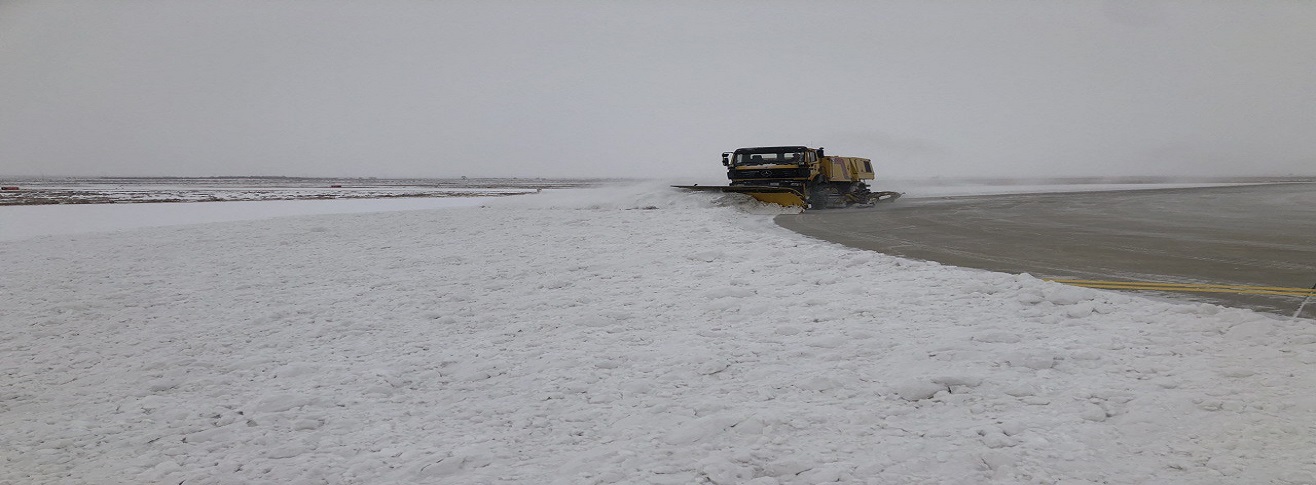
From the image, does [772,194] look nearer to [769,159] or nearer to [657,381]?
[769,159]

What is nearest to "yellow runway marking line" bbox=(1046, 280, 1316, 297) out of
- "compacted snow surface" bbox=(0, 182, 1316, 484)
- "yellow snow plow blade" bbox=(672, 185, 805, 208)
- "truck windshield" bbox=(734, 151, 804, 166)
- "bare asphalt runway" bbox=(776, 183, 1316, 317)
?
"bare asphalt runway" bbox=(776, 183, 1316, 317)

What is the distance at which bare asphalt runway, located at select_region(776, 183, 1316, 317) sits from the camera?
7730 mm

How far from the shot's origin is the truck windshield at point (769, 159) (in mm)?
24016

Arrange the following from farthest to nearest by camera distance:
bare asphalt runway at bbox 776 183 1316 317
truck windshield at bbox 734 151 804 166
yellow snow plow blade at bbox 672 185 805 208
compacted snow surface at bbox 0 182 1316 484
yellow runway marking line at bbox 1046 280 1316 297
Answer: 1. truck windshield at bbox 734 151 804 166
2. yellow snow plow blade at bbox 672 185 805 208
3. bare asphalt runway at bbox 776 183 1316 317
4. yellow runway marking line at bbox 1046 280 1316 297
5. compacted snow surface at bbox 0 182 1316 484

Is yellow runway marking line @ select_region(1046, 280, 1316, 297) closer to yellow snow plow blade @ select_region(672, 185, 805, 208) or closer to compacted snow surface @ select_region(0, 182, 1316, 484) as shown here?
compacted snow surface @ select_region(0, 182, 1316, 484)

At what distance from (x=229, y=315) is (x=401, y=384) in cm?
355

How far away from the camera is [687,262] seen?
31.3 ft

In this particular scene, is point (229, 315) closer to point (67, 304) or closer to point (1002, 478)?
point (67, 304)

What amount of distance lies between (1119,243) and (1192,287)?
4970 mm

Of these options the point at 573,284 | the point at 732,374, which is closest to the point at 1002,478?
the point at 732,374

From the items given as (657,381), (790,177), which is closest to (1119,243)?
(657,381)

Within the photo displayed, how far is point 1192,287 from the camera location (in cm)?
690

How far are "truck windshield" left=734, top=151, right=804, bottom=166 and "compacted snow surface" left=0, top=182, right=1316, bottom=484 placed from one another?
15.4 metres

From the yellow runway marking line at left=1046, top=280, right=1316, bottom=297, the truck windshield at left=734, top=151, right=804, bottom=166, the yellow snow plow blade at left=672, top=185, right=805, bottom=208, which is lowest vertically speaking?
the yellow runway marking line at left=1046, top=280, right=1316, bottom=297
